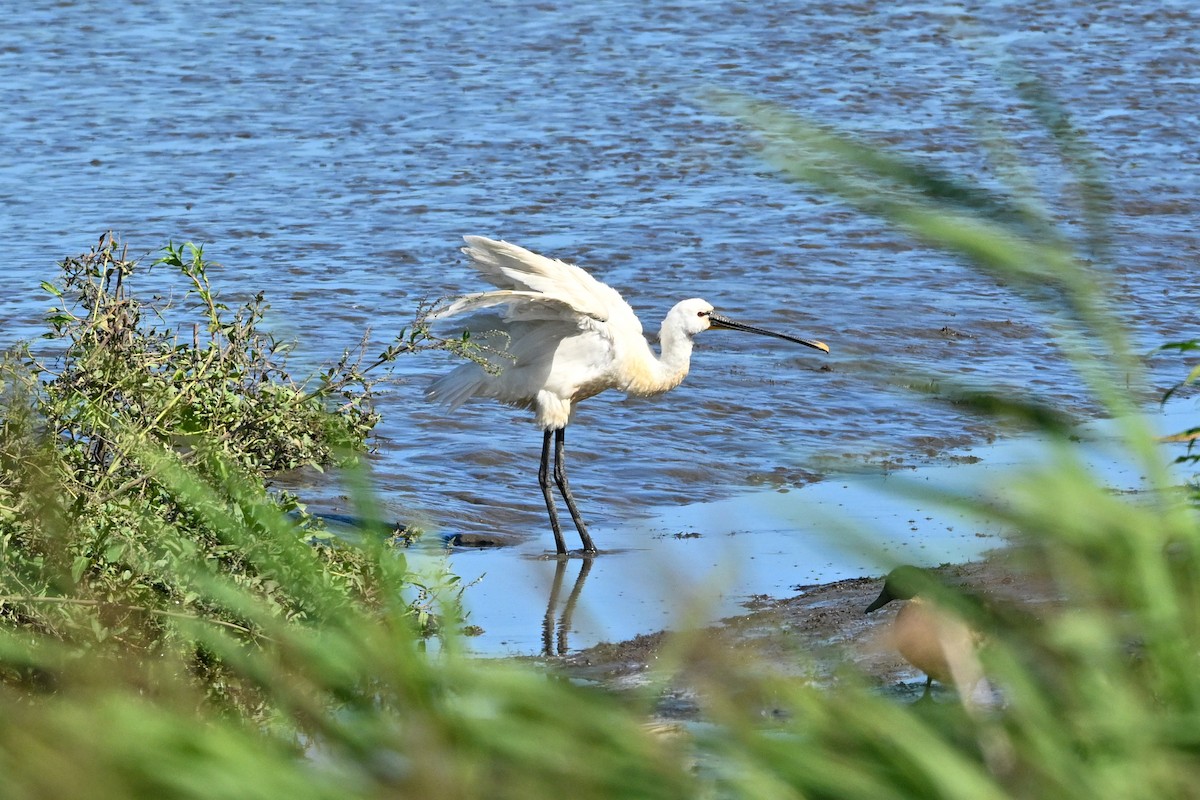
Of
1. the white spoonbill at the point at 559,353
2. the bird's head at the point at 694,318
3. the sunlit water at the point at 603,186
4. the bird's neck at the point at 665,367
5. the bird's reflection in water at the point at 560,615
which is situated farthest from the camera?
the sunlit water at the point at 603,186

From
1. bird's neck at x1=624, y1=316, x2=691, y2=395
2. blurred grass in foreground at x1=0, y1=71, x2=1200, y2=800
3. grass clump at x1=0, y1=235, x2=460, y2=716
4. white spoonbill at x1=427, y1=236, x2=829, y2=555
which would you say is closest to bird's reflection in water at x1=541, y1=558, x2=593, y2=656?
white spoonbill at x1=427, y1=236, x2=829, y2=555

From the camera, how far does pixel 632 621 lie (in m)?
6.38

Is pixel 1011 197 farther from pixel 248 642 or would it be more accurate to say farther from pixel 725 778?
pixel 248 642

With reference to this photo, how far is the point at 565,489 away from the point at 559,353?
60 centimetres

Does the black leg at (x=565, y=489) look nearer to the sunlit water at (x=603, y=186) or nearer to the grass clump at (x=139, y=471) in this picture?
the sunlit water at (x=603, y=186)

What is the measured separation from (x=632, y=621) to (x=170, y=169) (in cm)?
813

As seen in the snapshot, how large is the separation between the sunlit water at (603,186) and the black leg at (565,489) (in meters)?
0.12

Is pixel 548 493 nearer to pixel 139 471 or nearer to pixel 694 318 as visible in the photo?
pixel 694 318

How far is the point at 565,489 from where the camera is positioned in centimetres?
771

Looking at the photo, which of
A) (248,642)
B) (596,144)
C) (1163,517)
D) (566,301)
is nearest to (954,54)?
(596,144)

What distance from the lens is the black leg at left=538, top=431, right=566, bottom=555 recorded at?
750 centimetres

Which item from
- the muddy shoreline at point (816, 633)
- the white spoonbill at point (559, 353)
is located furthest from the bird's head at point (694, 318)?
the muddy shoreline at point (816, 633)

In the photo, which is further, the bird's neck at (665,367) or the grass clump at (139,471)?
the bird's neck at (665,367)

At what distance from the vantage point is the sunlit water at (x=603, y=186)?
29.0 ft
